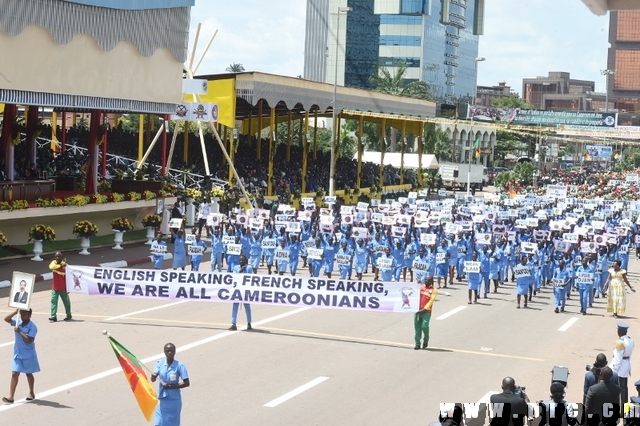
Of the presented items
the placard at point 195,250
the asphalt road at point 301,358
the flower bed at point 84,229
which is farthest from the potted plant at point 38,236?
the placard at point 195,250

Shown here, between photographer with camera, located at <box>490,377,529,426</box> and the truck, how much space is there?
71.2 meters

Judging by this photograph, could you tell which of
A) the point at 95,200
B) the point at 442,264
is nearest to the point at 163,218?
the point at 95,200

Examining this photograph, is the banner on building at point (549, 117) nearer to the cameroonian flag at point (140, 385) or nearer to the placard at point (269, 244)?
the placard at point (269, 244)

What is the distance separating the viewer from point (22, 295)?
49.6 ft

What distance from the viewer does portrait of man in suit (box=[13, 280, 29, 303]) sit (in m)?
15.1

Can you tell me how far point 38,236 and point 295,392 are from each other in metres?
16.6

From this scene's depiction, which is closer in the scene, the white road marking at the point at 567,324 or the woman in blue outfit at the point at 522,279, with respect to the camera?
the white road marking at the point at 567,324

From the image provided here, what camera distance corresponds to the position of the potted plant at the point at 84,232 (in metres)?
32.6

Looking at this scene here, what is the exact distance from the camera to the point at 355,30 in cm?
12594

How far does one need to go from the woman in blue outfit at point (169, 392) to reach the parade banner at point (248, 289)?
7838mm

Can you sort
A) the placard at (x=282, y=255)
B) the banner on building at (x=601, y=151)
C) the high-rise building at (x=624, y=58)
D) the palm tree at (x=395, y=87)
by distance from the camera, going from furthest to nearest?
the high-rise building at (x=624, y=58), the banner on building at (x=601, y=151), the palm tree at (x=395, y=87), the placard at (x=282, y=255)

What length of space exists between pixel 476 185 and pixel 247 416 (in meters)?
70.4

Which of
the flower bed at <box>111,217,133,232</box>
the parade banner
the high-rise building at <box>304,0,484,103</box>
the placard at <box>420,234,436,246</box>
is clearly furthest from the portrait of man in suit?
the high-rise building at <box>304,0,484,103</box>

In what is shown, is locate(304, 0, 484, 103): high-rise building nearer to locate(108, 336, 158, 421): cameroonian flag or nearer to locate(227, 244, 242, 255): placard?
locate(227, 244, 242, 255): placard
